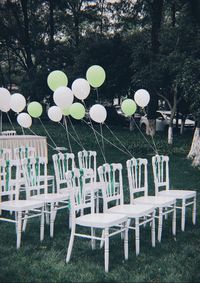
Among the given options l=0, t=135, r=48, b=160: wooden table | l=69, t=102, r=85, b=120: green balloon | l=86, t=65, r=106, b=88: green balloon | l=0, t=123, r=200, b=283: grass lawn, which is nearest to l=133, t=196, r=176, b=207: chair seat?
l=0, t=123, r=200, b=283: grass lawn

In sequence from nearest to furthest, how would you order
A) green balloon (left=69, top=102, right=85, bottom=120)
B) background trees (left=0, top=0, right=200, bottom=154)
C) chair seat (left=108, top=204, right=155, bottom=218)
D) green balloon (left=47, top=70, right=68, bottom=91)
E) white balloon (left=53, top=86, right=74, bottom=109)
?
chair seat (left=108, top=204, right=155, bottom=218)
white balloon (left=53, top=86, right=74, bottom=109)
green balloon (left=47, top=70, right=68, bottom=91)
green balloon (left=69, top=102, right=85, bottom=120)
background trees (left=0, top=0, right=200, bottom=154)

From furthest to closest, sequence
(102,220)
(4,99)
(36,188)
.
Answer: (4,99) < (36,188) < (102,220)

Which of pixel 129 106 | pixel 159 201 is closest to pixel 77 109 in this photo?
pixel 129 106

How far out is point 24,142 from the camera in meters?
11.8

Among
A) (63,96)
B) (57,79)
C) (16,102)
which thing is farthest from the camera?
(16,102)

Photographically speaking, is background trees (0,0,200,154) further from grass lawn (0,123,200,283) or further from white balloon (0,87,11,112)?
grass lawn (0,123,200,283)

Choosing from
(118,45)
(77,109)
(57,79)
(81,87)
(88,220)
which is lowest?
(88,220)

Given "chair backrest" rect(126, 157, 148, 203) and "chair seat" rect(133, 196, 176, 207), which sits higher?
"chair backrest" rect(126, 157, 148, 203)

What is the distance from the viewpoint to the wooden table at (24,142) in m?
11.3

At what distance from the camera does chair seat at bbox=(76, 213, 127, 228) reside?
5.13 metres

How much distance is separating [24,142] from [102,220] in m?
6.92

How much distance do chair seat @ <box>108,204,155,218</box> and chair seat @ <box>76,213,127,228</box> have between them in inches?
5.3

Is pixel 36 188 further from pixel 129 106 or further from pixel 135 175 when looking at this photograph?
pixel 129 106

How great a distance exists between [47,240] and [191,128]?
71.0 feet
